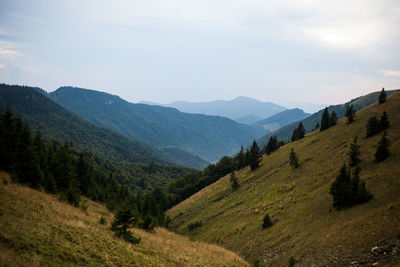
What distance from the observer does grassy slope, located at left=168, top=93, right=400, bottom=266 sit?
2027 cm

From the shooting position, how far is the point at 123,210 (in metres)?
18.5

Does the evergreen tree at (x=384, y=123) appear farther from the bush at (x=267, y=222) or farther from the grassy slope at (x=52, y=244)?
the grassy slope at (x=52, y=244)

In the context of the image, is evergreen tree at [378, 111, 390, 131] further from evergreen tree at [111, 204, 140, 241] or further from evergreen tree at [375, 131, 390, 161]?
evergreen tree at [111, 204, 140, 241]

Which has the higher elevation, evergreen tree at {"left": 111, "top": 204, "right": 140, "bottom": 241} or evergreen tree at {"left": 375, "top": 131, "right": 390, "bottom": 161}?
evergreen tree at {"left": 375, "top": 131, "right": 390, "bottom": 161}

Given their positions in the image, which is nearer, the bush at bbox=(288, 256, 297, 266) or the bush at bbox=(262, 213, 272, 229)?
the bush at bbox=(288, 256, 297, 266)

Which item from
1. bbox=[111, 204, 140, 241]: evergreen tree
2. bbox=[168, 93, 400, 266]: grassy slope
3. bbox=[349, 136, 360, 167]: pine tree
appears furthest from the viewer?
bbox=[349, 136, 360, 167]: pine tree

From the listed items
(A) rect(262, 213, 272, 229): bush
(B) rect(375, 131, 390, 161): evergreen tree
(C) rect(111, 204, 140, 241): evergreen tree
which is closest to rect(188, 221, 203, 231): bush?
(A) rect(262, 213, 272, 229): bush

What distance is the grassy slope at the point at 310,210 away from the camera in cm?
2027

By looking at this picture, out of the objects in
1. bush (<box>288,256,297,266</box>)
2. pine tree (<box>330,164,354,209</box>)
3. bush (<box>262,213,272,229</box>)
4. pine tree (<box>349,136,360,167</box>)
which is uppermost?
pine tree (<box>349,136,360,167</box>)

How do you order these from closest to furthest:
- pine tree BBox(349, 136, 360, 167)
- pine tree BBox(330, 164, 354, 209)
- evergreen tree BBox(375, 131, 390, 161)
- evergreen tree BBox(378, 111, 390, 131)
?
pine tree BBox(330, 164, 354, 209)
evergreen tree BBox(375, 131, 390, 161)
pine tree BBox(349, 136, 360, 167)
evergreen tree BBox(378, 111, 390, 131)

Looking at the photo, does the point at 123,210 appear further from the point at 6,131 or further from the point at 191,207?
the point at 191,207

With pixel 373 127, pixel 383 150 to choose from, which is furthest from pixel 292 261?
pixel 373 127

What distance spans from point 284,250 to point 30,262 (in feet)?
80.3

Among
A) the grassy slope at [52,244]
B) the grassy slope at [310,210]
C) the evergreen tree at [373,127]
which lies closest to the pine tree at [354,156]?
the grassy slope at [310,210]
